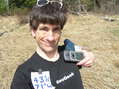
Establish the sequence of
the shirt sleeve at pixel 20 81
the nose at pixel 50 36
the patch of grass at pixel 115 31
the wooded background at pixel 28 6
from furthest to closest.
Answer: the wooded background at pixel 28 6, the patch of grass at pixel 115 31, the nose at pixel 50 36, the shirt sleeve at pixel 20 81

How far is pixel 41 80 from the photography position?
197cm

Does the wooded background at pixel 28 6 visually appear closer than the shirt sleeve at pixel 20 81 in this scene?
No

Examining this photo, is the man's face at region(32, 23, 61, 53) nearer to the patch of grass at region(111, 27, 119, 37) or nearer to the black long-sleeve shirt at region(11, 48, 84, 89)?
the black long-sleeve shirt at region(11, 48, 84, 89)

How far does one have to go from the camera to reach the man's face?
2.01m

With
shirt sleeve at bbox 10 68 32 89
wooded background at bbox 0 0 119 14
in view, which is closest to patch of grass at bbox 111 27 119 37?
wooded background at bbox 0 0 119 14

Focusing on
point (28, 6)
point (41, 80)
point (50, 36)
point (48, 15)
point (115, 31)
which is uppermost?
point (48, 15)

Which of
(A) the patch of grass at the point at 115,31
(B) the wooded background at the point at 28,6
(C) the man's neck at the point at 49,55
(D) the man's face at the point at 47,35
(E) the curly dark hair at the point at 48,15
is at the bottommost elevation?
(B) the wooded background at the point at 28,6

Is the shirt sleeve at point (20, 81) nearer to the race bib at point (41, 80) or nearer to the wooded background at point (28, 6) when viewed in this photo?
the race bib at point (41, 80)

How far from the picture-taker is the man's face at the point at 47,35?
2.01 meters

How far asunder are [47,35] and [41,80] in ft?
0.86

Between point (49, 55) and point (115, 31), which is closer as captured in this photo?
point (49, 55)

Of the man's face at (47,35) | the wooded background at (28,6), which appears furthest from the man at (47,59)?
the wooded background at (28,6)

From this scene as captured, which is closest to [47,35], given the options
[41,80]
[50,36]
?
[50,36]

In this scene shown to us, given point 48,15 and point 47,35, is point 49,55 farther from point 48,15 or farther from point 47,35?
point 48,15
